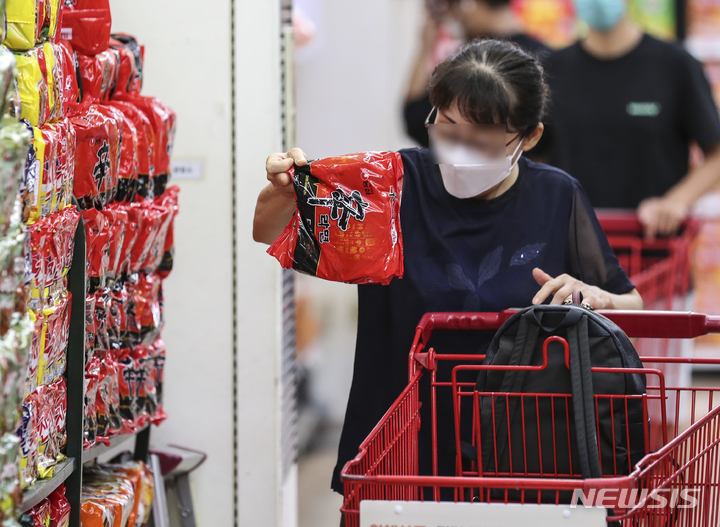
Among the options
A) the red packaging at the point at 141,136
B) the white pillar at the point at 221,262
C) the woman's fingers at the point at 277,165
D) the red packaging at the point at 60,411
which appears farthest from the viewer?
the white pillar at the point at 221,262

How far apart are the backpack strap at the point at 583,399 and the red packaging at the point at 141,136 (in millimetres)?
1065

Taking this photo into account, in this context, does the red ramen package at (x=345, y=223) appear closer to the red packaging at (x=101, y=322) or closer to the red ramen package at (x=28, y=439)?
the red packaging at (x=101, y=322)

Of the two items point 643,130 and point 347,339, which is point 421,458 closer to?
point 643,130

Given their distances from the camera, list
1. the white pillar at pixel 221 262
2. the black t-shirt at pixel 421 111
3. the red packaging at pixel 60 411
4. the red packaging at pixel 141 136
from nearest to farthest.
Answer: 1. the red packaging at pixel 60 411
2. the red packaging at pixel 141 136
3. the white pillar at pixel 221 262
4. the black t-shirt at pixel 421 111

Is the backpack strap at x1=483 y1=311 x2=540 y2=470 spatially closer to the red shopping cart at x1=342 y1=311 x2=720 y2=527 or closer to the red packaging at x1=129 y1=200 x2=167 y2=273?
the red shopping cart at x1=342 y1=311 x2=720 y2=527

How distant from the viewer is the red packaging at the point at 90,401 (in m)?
1.89

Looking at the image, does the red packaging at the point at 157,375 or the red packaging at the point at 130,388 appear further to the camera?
the red packaging at the point at 157,375

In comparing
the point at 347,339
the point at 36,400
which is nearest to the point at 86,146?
the point at 36,400

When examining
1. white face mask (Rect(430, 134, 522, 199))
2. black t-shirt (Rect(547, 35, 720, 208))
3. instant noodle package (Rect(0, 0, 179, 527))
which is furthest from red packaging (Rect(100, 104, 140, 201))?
black t-shirt (Rect(547, 35, 720, 208))

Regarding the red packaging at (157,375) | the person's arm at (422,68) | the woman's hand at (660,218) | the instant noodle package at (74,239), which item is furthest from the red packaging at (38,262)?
the person's arm at (422,68)

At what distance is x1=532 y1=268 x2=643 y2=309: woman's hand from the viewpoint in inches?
70.4

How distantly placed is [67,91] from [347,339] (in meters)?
3.97

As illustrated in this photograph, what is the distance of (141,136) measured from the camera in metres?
2.03

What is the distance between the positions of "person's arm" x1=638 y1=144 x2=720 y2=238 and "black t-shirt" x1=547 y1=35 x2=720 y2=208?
102 mm
